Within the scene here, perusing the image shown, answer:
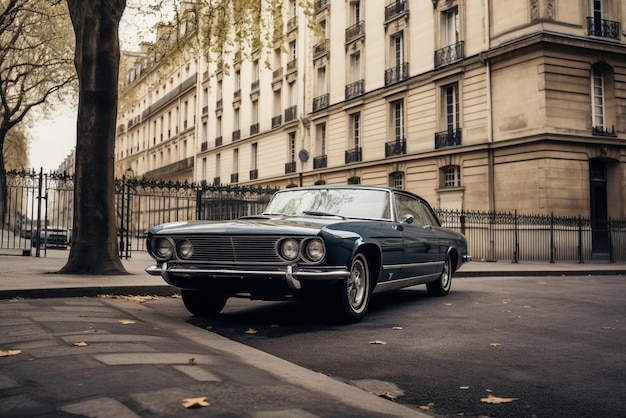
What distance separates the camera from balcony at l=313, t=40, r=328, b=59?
1331 inches

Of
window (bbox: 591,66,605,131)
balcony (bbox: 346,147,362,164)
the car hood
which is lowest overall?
the car hood

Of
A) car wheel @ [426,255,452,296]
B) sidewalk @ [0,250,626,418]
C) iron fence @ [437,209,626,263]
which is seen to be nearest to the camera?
sidewalk @ [0,250,626,418]

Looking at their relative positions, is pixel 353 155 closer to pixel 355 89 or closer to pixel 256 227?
pixel 355 89

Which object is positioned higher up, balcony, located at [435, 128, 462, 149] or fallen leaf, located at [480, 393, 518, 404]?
balcony, located at [435, 128, 462, 149]

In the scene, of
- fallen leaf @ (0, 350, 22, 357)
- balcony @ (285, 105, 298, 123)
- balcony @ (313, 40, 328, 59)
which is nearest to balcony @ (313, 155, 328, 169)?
balcony @ (285, 105, 298, 123)

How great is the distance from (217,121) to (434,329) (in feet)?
141

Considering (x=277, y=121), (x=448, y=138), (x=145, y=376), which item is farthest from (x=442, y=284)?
(x=277, y=121)

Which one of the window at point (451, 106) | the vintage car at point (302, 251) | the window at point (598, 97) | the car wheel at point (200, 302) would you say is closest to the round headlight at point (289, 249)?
the vintage car at point (302, 251)

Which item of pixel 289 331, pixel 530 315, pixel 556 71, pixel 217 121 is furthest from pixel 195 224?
pixel 217 121

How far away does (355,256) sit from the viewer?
6.11 meters

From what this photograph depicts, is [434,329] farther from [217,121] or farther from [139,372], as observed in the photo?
[217,121]

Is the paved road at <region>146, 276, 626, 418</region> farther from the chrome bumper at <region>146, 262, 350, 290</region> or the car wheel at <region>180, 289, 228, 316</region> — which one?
the chrome bumper at <region>146, 262, 350, 290</region>

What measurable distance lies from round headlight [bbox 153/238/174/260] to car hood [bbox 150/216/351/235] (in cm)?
10

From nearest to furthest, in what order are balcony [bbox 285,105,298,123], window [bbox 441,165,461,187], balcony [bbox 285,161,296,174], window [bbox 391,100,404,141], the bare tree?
window [bbox 441,165,461,187], the bare tree, window [bbox 391,100,404,141], balcony [bbox 285,161,296,174], balcony [bbox 285,105,298,123]
